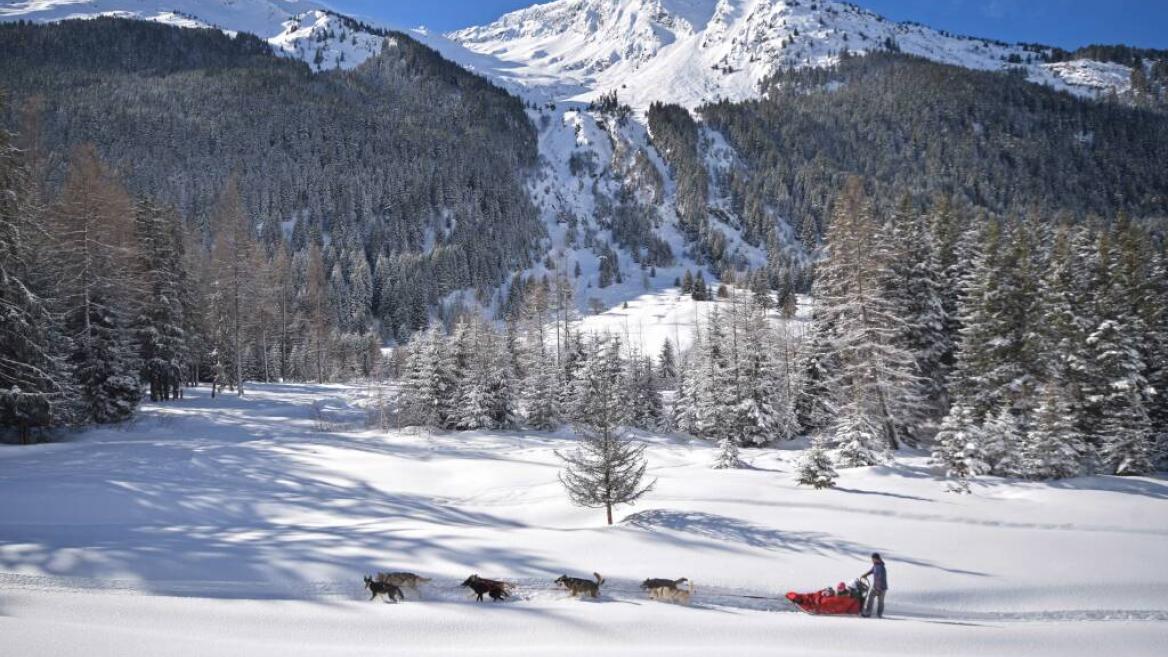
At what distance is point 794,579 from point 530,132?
201 m

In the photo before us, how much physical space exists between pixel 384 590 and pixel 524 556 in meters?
3.12

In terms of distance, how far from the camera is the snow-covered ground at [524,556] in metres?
7.95

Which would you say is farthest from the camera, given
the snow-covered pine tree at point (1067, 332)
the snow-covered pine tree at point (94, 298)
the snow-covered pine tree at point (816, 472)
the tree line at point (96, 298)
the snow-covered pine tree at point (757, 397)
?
the snow-covered pine tree at point (757, 397)

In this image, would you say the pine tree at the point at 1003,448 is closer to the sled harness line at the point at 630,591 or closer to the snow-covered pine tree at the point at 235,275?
the sled harness line at the point at 630,591

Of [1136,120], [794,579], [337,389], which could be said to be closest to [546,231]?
[337,389]

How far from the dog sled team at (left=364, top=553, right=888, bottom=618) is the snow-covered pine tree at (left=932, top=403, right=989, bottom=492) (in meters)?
→ 14.3

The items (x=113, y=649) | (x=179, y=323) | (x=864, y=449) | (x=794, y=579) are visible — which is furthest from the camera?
(x=179, y=323)

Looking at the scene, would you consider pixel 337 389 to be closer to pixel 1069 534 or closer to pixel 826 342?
pixel 826 342

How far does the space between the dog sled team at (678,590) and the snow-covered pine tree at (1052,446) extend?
1639 cm

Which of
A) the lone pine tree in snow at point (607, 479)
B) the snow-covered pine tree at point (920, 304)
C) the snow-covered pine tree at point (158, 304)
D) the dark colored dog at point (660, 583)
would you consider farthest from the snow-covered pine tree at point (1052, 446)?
the snow-covered pine tree at point (158, 304)

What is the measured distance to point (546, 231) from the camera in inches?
6004

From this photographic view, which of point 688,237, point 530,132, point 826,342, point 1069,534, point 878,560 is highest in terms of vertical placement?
point 530,132

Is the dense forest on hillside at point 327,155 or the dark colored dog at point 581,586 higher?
the dense forest on hillside at point 327,155

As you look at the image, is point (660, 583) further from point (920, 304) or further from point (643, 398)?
point (643, 398)
